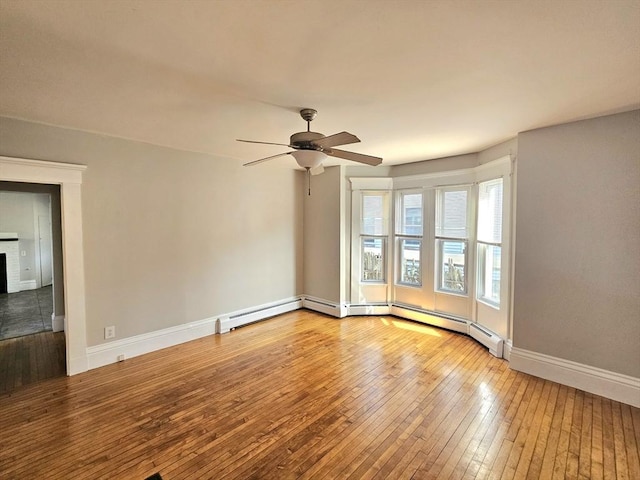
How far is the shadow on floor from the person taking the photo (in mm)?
4633

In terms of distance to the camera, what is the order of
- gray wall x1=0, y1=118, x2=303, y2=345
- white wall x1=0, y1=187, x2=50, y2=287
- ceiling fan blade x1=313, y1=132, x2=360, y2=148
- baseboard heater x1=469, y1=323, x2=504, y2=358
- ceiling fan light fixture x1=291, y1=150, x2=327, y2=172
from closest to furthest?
ceiling fan blade x1=313, y1=132, x2=360, y2=148, ceiling fan light fixture x1=291, y1=150, x2=327, y2=172, gray wall x1=0, y1=118, x2=303, y2=345, baseboard heater x1=469, y1=323, x2=504, y2=358, white wall x1=0, y1=187, x2=50, y2=287

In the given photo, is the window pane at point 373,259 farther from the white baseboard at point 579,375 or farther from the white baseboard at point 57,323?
the white baseboard at point 57,323

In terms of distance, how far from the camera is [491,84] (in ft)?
7.14

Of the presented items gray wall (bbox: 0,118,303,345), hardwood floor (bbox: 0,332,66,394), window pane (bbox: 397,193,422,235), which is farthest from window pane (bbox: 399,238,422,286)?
hardwood floor (bbox: 0,332,66,394)

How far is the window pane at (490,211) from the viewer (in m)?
3.84

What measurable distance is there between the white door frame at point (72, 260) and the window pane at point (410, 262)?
14.5ft

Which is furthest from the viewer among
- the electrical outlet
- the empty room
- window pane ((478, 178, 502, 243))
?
window pane ((478, 178, 502, 243))

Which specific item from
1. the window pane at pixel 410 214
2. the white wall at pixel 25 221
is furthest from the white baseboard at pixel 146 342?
the white wall at pixel 25 221

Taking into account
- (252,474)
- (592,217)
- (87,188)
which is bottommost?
(252,474)

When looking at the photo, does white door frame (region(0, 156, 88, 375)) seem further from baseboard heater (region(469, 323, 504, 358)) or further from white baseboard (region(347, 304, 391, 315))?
baseboard heater (region(469, 323, 504, 358))

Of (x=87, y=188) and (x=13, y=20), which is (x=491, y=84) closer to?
(x=13, y=20)

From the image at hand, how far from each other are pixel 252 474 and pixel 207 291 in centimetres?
280

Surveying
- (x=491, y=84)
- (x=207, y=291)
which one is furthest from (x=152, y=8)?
(x=207, y=291)

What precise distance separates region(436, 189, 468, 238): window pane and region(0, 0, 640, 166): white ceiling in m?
1.45
